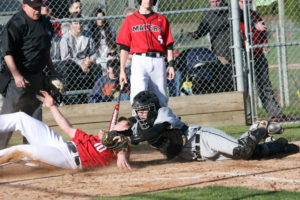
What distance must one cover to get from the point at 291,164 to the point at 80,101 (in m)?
4.95

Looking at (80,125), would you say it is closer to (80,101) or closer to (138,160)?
(80,101)

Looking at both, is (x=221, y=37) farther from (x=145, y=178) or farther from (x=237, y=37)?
(x=145, y=178)

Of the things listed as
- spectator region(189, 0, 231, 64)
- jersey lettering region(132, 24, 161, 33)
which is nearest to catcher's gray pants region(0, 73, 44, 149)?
jersey lettering region(132, 24, 161, 33)

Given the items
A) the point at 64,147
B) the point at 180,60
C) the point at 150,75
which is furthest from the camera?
the point at 180,60

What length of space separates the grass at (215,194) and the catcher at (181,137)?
4.12ft

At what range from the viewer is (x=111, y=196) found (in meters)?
4.16

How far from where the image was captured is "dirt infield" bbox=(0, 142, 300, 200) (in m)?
4.43

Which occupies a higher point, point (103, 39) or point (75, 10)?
point (75, 10)

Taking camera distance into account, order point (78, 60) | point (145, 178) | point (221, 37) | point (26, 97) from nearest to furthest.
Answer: point (145, 178)
point (26, 97)
point (78, 60)
point (221, 37)

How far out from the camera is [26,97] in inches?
258

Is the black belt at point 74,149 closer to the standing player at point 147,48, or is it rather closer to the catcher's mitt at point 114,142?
the catcher's mitt at point 114,142

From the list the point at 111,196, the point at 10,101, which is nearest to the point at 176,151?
the point at 111,196

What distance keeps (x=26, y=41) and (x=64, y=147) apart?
1739mm

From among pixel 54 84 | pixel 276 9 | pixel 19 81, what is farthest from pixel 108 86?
pixel 276 9
